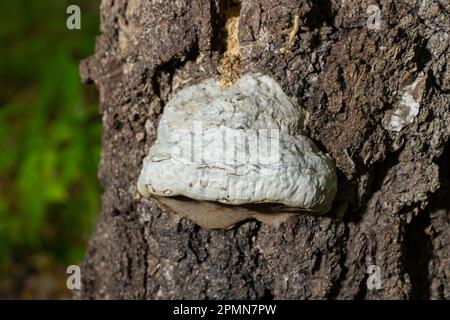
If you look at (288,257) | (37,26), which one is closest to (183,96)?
(288,257)

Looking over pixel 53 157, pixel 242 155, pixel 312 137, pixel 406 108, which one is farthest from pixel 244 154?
pixel 53 157

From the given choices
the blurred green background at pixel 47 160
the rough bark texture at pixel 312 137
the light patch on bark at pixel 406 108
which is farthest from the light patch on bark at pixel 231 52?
the blurred green background at pixel 47 160

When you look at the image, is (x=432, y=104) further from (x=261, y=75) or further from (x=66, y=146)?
(x=66, y=146)

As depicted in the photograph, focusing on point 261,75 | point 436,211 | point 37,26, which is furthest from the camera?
point 37,26

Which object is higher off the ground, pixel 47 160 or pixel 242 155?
pixel 242 155

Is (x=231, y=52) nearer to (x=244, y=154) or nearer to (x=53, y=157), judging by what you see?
(x=244, y=154)

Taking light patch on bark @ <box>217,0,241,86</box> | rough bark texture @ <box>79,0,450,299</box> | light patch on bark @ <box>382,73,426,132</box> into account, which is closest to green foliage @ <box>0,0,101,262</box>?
rough bark texture @ <box>79,0,450,299</box>

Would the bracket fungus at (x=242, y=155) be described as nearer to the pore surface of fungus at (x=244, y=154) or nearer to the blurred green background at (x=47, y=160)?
the pore surface of fungus at (x=244, y=154)
